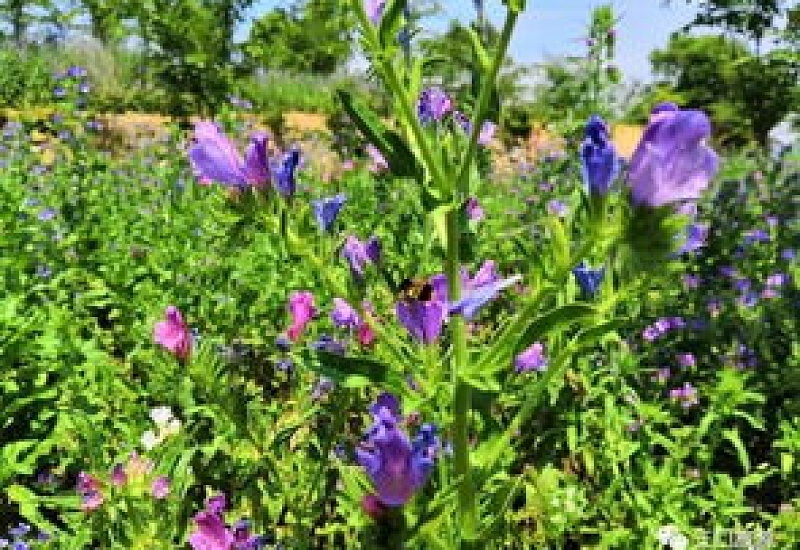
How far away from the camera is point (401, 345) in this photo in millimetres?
1571

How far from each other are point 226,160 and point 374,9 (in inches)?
13.2

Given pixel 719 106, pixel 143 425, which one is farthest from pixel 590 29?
pixel 719 106

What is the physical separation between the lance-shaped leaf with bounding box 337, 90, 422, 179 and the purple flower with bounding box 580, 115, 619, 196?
0.34 m

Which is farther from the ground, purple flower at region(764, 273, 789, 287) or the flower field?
purple flower at region(764, 273, 789, 287)

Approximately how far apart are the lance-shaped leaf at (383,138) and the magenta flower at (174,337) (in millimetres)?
697

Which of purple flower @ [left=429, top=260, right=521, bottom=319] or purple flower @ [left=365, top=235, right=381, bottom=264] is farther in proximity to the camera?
purple flower @ [left=365, top=235, right=381, bottom=264]

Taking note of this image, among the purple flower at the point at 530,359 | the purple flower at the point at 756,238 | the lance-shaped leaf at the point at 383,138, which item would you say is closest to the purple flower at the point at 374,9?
the lance-shaped leaf at the point at 383,138

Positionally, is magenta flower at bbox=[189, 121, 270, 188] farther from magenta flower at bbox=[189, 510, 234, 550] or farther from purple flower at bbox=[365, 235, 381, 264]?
magenta flower at bbox=[189, 510, 234, 550]

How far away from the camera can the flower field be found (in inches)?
54.6

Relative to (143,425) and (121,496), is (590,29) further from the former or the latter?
(121,496)

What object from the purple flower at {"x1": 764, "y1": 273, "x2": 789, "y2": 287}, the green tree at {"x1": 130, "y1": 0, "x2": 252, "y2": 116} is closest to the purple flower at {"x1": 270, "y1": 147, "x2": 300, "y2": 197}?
the purple flower at {"x1": 764, "y1": 273, "x2": 789, "y2": 287}

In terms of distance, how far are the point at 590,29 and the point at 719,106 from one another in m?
20.0

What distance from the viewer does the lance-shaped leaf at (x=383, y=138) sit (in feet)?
4.87

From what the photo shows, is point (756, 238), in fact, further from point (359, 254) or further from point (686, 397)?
point (359, 254)
